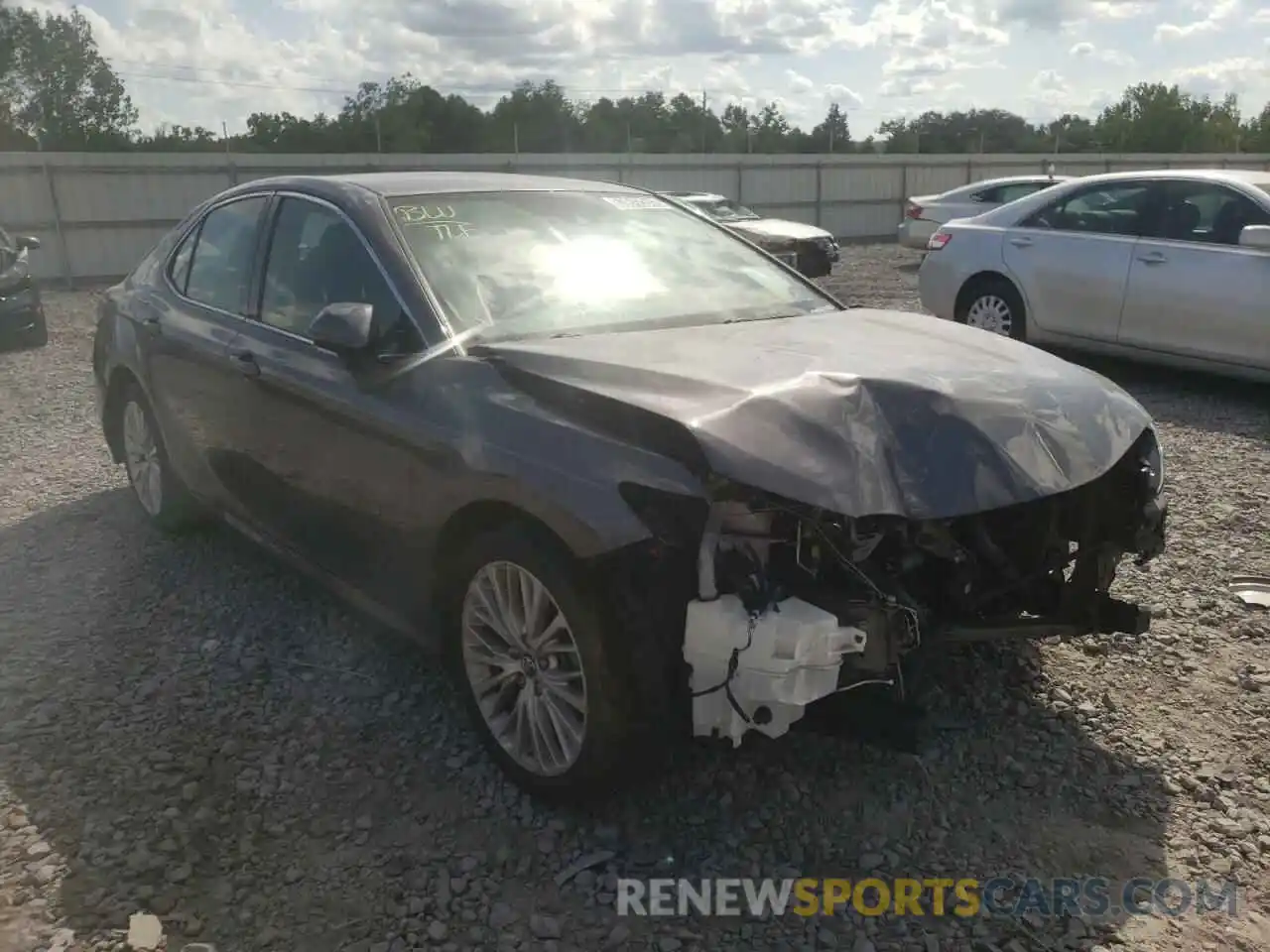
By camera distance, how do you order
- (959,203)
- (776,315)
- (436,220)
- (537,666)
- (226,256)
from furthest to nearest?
(959,203), (226,256), (776,315), (436,220), (537,666)

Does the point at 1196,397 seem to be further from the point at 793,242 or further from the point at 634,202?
the point at 793,242

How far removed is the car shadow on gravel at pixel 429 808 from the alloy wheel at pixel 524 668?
0.61 feet

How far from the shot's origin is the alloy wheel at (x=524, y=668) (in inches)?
113

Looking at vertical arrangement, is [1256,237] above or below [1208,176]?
below

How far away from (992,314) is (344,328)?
6769 millimetres

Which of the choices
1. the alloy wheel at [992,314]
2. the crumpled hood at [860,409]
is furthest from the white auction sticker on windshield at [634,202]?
the alloy wheel at [992,314]

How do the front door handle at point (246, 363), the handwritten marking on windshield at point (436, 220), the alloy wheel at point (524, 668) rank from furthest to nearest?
the front door handle at point (246, 363), the handwritten marking on windshield at point (436, 220), the alloy wheel at point (524, 668)

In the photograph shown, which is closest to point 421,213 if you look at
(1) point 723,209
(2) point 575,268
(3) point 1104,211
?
(2) point 575,268

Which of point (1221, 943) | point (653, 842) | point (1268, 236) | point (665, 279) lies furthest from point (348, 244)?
point (1268, 236)

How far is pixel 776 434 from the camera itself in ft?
8.62

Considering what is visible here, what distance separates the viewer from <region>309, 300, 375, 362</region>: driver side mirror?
3.23 metres

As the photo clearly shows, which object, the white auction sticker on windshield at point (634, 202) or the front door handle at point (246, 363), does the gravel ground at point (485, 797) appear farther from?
the white auction sticker on windshield at point (634, 202)

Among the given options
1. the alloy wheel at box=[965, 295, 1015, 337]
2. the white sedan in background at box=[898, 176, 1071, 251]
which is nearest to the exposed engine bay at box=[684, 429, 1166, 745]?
the alloy wheel at box=[965, 295, 1015, 337]

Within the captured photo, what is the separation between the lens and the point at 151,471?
5.23 metres
